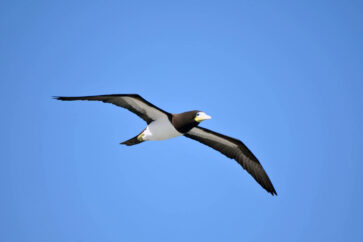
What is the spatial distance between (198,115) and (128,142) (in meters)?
2.55

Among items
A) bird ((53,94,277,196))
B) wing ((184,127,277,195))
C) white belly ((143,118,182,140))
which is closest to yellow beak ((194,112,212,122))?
bird ((53,94,277,196))

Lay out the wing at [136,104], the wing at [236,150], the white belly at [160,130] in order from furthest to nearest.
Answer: the wing at [236,150]
the white belly at [160,130]
the wing at [136,104]

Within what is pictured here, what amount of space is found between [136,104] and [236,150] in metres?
3.64

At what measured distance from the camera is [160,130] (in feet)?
37.5

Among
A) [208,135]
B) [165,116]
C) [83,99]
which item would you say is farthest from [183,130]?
[83,99]

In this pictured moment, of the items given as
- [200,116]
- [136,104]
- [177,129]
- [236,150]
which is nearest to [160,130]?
[177,129]

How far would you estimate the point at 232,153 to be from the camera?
12.9m

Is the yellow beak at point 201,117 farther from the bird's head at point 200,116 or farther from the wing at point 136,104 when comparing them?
the wing at point 136,104

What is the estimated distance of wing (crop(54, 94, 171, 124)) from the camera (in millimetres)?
10430

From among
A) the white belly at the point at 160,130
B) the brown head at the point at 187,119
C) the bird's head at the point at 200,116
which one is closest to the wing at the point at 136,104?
the white belly at the point at 160,130

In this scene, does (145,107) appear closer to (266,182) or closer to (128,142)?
(128,142)

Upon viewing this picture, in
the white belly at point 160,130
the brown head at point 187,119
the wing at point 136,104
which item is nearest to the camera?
the wing at point 136,104

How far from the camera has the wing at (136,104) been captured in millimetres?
10430

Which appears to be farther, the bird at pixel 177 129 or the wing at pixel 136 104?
the bird at pixel 177 129
